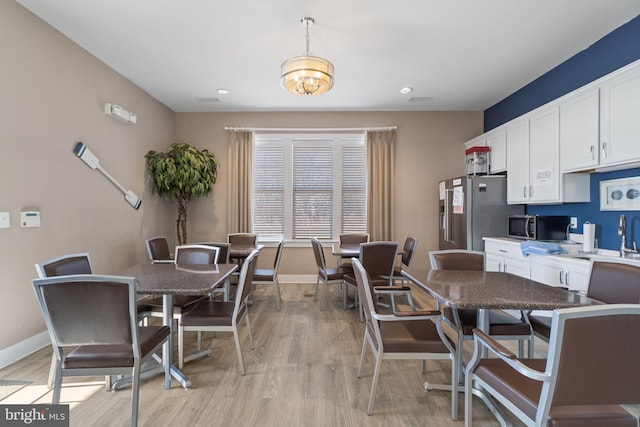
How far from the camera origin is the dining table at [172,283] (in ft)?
6.46

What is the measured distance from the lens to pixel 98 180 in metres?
3.53

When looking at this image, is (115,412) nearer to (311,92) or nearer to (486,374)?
(486,374)

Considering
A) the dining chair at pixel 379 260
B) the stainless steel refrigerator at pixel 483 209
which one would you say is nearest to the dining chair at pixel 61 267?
the dining chair at pixel 379 260

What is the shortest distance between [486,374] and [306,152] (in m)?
4.49

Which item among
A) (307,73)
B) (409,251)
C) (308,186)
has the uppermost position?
(307,73)

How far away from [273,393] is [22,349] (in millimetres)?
2376

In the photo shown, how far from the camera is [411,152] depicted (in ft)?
17.3

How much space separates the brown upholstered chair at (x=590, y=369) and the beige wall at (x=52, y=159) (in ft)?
12.4

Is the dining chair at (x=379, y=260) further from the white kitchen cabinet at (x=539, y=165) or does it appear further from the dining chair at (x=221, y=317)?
the white kitchen cabinet at (x=539, y=165)

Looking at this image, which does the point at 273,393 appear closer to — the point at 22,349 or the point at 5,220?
the point at 22,349

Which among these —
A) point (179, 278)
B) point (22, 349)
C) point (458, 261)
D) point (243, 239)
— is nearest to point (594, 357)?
point (458, 261)

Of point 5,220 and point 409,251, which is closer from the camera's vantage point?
point 5,220

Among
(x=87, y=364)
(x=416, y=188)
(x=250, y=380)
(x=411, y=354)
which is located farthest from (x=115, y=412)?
(x=416, y=188)

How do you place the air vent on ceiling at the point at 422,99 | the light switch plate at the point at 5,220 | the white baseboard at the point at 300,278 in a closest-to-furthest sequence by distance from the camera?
the light switch plate at the point at 5,220
the air vent on ceiling at the point at 422,99
the white baseboard at the point at 300,278
